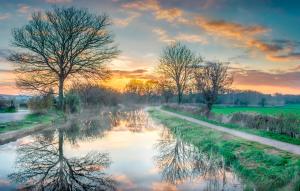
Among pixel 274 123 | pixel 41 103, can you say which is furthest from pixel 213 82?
pixel 41 103

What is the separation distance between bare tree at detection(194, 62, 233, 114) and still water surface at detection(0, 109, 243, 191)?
16.2 meters

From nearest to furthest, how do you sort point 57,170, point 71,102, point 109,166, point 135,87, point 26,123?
point 57,170, point 109,166, point 26,123, point 71,102, point 135,87

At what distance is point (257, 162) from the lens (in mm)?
12711

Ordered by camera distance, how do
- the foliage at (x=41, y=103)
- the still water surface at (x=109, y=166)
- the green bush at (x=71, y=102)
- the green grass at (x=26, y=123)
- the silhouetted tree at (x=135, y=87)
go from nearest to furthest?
the still water surface at (x=109, y=166) → the green grass at (x=26, y=123) → the foliage at (x=41, y=103) → the green bush at (x=71, y=102) → the silhouetted tree at (x=135, y=87)

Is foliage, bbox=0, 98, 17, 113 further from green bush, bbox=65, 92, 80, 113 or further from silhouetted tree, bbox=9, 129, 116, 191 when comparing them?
silhouetted tree, bbox=9, 129, 116, 191

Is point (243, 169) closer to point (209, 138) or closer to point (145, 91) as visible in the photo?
point (209, 138)

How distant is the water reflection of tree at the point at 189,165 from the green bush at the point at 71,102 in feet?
79.2

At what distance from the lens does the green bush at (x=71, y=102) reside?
41.1 meters

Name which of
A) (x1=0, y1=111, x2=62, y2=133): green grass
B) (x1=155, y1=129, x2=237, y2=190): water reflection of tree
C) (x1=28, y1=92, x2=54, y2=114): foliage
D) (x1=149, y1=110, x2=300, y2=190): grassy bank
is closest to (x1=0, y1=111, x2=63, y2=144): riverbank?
(x1=0, y1=111, x2=62, y2=133): green grass

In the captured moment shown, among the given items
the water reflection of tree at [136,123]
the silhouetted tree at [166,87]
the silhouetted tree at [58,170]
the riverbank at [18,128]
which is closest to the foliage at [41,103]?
the riverbank at [18,128]

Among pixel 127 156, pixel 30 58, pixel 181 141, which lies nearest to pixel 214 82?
pixel 181 141

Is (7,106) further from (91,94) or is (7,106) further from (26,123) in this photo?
(26,123)

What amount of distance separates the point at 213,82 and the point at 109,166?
24.3 meters

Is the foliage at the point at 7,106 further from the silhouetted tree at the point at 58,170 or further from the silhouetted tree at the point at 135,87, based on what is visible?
the silhouetted tree at the point at 135,87
